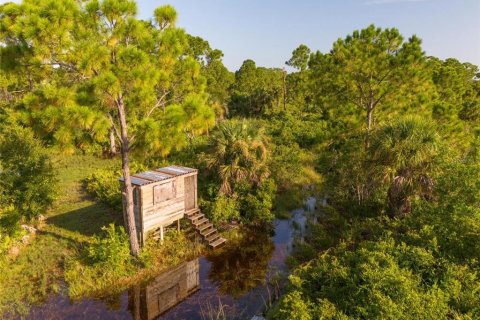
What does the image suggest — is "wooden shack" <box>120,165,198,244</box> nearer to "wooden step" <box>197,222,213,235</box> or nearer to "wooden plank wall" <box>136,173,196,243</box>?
"wooden plank wall" <box>136,173,196,243</box>

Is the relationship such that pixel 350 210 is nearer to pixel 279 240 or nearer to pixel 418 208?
pixel 279 240

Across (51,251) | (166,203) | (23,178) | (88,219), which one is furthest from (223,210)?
(23,178)

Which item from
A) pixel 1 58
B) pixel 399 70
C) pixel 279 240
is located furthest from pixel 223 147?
pixel 399 70

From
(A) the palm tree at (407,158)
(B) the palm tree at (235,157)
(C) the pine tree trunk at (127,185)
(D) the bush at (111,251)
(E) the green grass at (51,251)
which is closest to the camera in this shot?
(C) the pine tree trunk at (127,185)

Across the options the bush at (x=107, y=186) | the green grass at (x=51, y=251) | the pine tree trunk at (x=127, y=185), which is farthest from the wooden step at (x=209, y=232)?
the bush at (x=107, y=186)

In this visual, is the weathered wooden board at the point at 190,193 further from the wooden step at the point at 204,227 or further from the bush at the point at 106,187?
the bush at the point at 106,187
